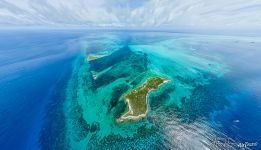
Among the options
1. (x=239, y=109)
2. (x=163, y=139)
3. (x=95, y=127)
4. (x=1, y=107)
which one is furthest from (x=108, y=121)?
(x=239, y=109)

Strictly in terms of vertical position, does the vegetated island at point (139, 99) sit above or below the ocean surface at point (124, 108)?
above

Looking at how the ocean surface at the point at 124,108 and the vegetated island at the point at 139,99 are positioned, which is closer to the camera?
the ocean surface at the point at 124,108

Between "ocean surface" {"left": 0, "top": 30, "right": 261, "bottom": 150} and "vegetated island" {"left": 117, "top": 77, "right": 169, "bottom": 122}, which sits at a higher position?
"vegetated island" {"left": 117, "top": 77, "right": 169, "bottom": 122}

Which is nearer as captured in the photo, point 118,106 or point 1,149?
point 1,149

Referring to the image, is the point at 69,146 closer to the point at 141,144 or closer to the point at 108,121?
the point at 108,121

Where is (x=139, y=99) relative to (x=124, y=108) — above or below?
below

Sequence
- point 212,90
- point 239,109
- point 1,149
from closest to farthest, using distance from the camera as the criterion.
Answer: point 1,149 < point 239,109 < point 212,90

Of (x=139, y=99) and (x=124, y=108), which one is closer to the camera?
(x=124, y=108)

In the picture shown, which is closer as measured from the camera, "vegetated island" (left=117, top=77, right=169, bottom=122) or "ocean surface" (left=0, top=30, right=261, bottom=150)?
"ocean surface" (left=0, top=30, right=261, bottom=150)
